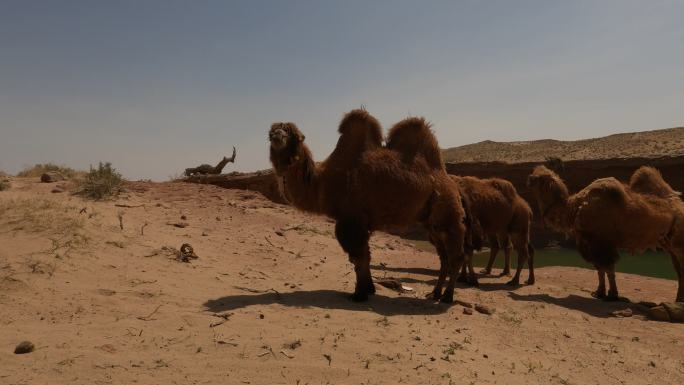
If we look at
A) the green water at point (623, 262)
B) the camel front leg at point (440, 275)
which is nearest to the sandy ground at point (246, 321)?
the camel front leg at point (440, 275)

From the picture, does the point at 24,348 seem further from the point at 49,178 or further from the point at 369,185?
the point at 49,178

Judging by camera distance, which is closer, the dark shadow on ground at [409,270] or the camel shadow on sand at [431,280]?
the camel shadow on sand at [431,280]

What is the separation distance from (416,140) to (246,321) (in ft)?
14.8

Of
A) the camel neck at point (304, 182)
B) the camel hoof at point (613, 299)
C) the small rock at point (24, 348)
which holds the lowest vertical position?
the camel hoof at point (613, 299)

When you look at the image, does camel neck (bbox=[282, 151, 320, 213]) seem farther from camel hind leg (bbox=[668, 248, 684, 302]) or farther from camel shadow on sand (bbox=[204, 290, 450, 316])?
camel hind leg (bbox=[668, 248, 684, 302])

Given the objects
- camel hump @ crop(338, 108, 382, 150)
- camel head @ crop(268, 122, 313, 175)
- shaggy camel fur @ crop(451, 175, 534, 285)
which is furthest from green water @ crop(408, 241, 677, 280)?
camel head @ crop(268, 122, 313, 175)

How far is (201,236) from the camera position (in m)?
10.4

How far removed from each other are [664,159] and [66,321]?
28.4 meters

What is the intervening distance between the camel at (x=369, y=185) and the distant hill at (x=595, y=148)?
24.9m

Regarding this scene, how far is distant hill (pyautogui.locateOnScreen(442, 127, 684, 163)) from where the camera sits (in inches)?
1426

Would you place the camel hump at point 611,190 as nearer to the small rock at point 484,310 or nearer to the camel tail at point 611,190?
the camel tail at point 611,190

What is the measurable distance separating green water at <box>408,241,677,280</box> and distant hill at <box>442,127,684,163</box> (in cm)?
1187

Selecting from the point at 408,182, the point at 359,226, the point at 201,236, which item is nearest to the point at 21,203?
the point at 201,236

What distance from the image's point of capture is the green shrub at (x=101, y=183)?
11469 millimetres
